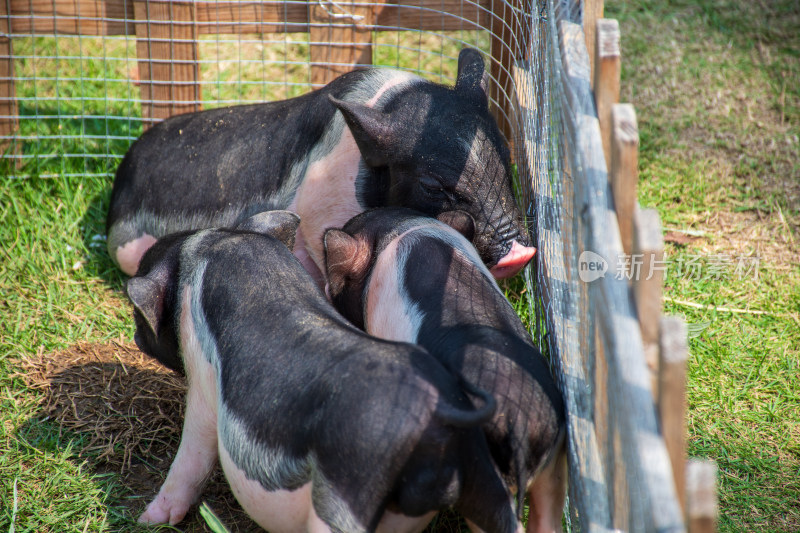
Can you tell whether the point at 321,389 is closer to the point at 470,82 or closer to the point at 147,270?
the point at 147,270

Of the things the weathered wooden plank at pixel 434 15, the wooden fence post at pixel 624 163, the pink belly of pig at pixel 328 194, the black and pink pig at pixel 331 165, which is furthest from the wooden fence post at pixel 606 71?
the weathered wooden plank at pixel 434 15

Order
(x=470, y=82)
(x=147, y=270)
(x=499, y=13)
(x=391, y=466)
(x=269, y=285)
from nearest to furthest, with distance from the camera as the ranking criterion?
1. (x=391, y=466)
2. (x=269, y=285)
3. (x=147, y=270)
4. (x=470, y=82)
5. (x=499, y=13)

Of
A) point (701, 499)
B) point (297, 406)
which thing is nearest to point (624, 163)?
point (701, 499)

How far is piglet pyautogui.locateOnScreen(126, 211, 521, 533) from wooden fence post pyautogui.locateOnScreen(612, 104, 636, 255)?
605 mm

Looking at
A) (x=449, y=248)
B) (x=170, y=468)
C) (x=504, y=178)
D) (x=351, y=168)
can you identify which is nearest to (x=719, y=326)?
(x=504, y=178)

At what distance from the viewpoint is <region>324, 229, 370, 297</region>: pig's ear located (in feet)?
10.3

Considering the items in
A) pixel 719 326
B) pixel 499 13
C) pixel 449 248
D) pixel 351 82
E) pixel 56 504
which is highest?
pixel 499 13

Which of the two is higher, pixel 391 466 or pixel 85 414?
pixel 391 466

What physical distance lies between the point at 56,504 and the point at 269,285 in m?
1.20

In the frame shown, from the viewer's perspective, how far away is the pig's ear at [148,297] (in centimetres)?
298

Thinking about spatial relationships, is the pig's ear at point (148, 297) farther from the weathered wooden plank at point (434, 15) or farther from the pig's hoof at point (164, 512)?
the weathered wooden plank at point (434, 15)

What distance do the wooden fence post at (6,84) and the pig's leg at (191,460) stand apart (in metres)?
2.74

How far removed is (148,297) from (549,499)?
5.26 feet

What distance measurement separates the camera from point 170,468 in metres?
3.09
